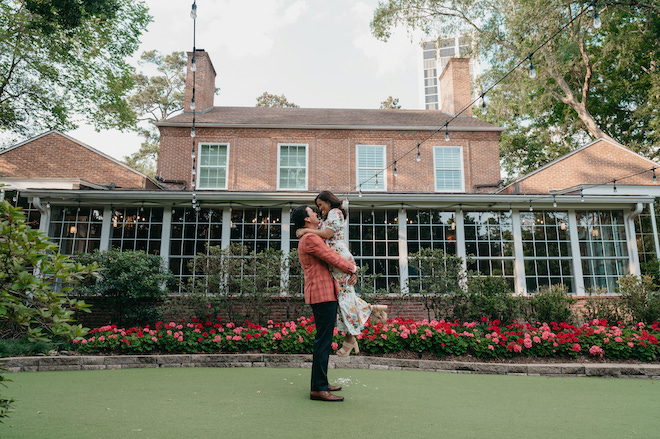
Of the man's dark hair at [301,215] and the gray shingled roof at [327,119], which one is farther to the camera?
the gray shingled roof at [327,119]

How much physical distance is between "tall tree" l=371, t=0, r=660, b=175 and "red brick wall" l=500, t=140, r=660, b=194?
3.99m

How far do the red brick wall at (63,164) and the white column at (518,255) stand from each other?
11004mm

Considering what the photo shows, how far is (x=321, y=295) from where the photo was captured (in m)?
3.56

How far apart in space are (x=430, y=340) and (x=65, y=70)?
1923 centimetres

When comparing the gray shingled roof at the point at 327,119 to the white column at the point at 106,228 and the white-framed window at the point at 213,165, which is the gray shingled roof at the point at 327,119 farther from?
the white column at the point at 106,228

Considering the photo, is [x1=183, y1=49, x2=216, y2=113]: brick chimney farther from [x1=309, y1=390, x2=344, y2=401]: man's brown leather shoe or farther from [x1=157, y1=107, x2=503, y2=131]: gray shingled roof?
[x1=309, y1=390, x2=344, y2=401]: man's brown leather shoe

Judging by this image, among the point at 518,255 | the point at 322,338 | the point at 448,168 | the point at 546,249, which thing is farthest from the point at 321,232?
the point at 448,168

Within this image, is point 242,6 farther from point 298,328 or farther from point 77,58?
point 77,58

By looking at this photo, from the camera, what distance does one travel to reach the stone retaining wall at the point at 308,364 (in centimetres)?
554

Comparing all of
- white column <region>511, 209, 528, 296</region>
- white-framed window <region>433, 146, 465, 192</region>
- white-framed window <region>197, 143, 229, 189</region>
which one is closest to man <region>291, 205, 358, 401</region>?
white column <region>511, 209, 528, 296</region>

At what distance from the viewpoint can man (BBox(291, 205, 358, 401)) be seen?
357cm

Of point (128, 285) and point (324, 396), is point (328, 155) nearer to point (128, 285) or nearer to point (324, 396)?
point (128, 285)

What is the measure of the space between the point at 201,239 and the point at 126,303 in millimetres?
2442

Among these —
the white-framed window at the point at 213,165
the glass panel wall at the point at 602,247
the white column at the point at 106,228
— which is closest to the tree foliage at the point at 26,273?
the white column at the point at 106,228
